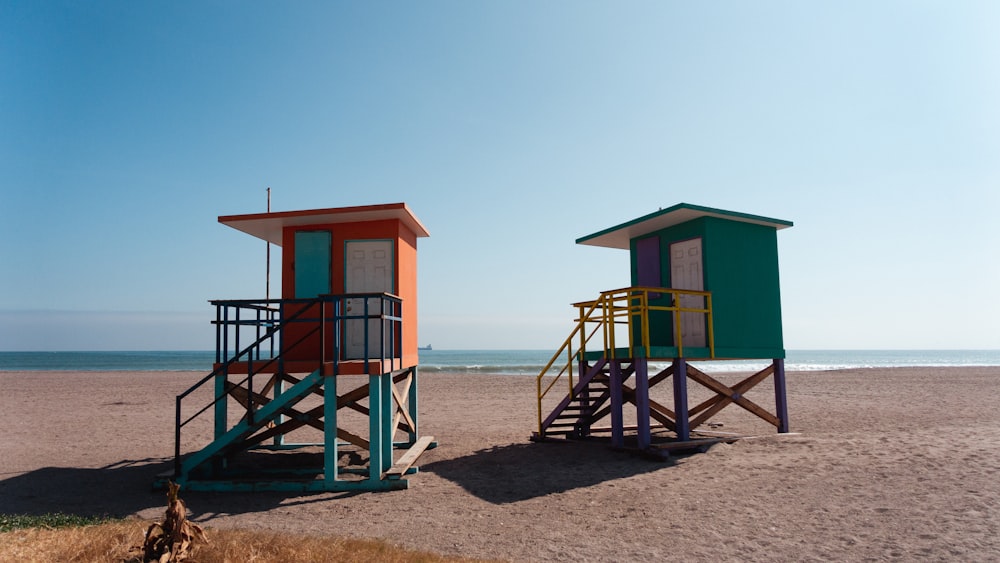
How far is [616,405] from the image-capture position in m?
12.3

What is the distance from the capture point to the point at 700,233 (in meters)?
12.8

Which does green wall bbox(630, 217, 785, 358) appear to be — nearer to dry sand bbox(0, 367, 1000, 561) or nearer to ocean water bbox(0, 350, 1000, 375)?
dry sand bbox(0, 367, 1000, 561)

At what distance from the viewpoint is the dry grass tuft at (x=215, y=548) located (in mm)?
5828

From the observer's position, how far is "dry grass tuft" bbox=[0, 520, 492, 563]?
229 inches

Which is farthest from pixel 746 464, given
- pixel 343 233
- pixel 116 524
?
pixel 116 524

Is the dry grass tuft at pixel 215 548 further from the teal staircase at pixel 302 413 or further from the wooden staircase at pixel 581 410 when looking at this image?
the wooden staircase at pixel 581 410

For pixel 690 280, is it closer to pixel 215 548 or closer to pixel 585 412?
pixel 585 412

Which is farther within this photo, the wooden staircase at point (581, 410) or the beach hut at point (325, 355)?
the wooden staircase at point (581, 410)

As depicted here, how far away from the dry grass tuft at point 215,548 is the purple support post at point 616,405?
662 centimetres

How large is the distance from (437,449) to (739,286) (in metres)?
6.85

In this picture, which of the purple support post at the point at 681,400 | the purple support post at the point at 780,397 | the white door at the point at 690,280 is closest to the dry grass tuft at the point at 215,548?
the purple support post at the point at 681,400

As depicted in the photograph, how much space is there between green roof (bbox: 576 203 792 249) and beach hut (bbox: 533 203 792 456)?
22mm

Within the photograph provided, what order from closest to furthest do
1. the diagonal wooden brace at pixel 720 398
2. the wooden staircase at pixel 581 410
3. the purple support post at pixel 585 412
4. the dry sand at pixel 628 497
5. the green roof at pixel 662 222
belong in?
the dry sand at pixel 628 497 → the green roof at pixel 662 222 → the diagonal wooden brace at pixel 720 398 → the wooden staircase at pixel 581 410 → the purple support post at pixel 585 412

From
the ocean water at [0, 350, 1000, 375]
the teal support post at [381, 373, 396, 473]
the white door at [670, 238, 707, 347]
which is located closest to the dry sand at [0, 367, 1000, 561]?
the teal support post at [381, 373, 396, 473]
